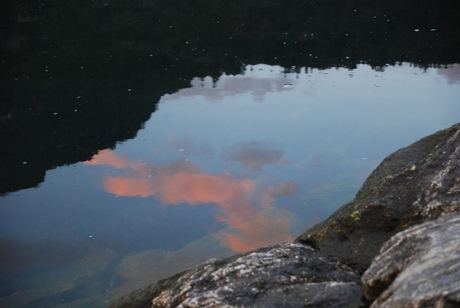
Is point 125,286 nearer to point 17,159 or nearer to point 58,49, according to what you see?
point 17,159

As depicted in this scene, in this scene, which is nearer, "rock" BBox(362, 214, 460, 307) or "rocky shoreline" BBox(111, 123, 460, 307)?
"rock" BBox(362, 214, 460, 307)

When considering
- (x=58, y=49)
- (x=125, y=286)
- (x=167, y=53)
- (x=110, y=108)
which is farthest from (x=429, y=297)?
(x=58, y=49)

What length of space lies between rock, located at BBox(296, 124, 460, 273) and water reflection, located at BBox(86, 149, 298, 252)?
291 centimetres

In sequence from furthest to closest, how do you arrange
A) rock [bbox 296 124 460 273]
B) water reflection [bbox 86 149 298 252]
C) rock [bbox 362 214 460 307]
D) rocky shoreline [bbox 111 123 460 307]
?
water reflection [bbox 86 149 298 252] < rock [bbox 296 124 460 273] < rocky shoreline [bbox 111 123 460 307] < rock [bbox 362 214 460 307]

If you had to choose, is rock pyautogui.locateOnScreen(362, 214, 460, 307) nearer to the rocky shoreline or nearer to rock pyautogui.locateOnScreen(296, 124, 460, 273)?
the rocky shoreline

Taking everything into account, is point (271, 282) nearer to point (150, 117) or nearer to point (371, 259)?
point (371, 259)

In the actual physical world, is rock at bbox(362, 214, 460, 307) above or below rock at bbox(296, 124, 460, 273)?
above

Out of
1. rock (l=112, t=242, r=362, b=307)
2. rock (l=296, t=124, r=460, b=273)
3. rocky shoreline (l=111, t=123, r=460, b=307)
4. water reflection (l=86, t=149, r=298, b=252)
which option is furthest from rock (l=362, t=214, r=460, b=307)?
water reflection (l=86, t=149, r=298, b=252)

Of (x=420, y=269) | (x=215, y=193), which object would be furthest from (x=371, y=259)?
(x=215, y=193)

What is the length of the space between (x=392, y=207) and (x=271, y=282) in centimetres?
171

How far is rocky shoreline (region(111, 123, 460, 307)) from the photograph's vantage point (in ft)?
10.3

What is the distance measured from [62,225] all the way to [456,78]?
11.5 metres

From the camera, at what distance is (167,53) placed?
696 inches

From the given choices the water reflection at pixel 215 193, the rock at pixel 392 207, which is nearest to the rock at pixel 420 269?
the rock at pixel 392 207
